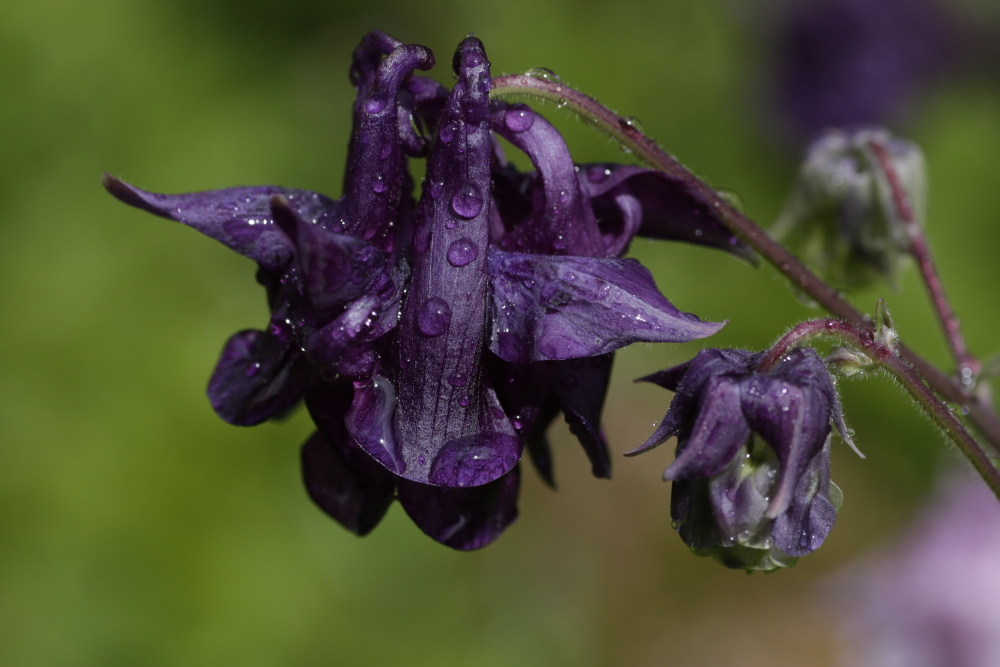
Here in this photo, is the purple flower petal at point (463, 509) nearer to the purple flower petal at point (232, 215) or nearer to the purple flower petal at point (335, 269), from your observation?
the purple flower petal at point (335, 269)

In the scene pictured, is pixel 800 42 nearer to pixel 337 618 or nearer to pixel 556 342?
pixel 337 618

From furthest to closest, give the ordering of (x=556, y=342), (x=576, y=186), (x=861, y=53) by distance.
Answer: (x=861, y=53)
(x=576, y=186)
(x=556, y=342)

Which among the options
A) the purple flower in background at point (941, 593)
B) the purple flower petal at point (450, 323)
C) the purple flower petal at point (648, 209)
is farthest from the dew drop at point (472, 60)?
the purple flower in background at point (941, 593)

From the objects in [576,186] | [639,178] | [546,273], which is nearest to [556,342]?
[546,273]

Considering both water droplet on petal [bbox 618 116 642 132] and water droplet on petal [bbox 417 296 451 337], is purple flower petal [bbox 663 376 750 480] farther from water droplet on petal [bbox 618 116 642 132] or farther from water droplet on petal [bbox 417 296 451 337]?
water droplet on petal [bbox 618 116 642 132]

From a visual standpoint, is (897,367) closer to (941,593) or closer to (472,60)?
(472,60)

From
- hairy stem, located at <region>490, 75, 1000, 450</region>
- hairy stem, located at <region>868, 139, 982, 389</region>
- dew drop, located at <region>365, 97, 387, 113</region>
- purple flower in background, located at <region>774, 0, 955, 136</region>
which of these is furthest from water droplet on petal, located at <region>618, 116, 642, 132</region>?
purple flower in background, located at <region>774, 0, 955, 136</region>
